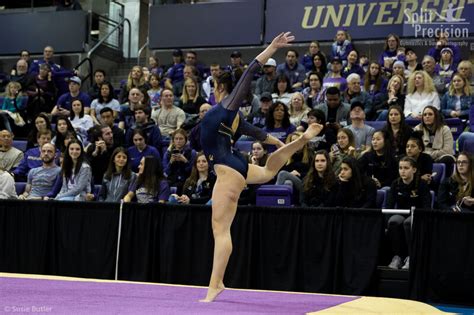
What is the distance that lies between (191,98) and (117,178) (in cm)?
271

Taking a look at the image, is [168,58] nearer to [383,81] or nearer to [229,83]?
[383,81]

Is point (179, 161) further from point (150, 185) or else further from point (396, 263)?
point (396, 263)

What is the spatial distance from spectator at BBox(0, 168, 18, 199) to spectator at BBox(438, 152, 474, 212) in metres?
4.98

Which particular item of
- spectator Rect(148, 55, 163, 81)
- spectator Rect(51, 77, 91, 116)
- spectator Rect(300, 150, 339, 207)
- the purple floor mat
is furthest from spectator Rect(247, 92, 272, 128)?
the purple floor mat

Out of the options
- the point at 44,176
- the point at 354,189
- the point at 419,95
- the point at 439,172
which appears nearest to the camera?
the point at 354,189

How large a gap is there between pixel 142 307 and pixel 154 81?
24.7 feet

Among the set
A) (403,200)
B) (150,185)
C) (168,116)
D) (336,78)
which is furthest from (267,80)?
(403,200)

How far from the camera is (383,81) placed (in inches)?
403

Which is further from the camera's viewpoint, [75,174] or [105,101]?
[105,101]

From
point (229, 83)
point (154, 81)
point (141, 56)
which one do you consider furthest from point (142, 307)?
point (141, 56)

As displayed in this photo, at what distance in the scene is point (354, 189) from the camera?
7336 mm

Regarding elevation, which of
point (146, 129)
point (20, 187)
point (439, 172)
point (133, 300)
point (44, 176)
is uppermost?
point (146, 129)

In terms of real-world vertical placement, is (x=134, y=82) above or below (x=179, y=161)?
above

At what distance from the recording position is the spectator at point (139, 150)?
914cm
